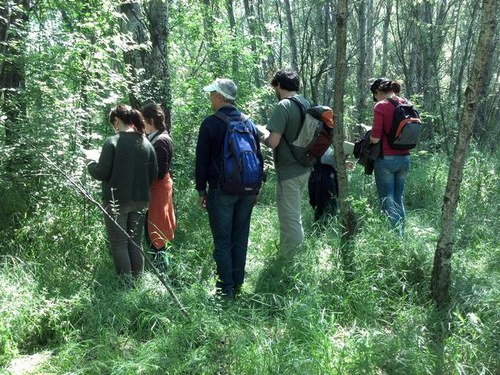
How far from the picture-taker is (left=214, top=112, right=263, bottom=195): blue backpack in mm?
3523

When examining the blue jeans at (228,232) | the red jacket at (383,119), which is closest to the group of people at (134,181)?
the blue jeans at (228,232)

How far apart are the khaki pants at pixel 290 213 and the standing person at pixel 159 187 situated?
1089mm

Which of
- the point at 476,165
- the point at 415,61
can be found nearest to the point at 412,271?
the point at 476,165

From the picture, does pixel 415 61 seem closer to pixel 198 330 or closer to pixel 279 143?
pixel 279 143

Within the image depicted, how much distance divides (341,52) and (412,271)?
1953mm

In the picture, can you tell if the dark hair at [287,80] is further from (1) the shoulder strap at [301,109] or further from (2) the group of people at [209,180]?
(1) the shoulder strap at [301,109]

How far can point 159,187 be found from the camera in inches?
169

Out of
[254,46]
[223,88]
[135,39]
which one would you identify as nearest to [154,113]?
[223,88]

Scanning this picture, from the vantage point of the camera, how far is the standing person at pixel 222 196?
360cm

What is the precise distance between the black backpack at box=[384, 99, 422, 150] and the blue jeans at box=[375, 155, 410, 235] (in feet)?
0.61

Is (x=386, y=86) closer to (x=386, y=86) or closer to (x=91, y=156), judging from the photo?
(x=386, y=86)

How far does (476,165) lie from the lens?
7.02 m

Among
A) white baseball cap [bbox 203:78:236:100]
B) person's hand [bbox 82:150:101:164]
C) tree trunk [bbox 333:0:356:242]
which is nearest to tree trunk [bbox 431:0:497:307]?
tree trunk [bbox 333:0:356:242]

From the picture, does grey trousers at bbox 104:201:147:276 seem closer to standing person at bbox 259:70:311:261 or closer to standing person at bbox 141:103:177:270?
standing person at bbox 141:103:177:270
